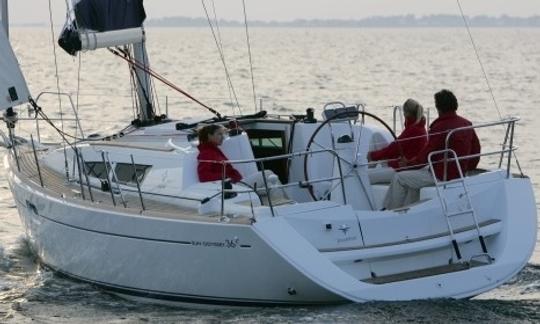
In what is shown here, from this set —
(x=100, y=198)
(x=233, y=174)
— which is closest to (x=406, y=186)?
(x=233, y=174)

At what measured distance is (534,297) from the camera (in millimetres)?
11578

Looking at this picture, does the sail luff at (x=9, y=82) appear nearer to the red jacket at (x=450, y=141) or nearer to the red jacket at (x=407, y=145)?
the red jacket at (x=407, y=145)

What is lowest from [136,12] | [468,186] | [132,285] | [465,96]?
[465,96]

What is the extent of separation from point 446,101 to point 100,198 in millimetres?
3341

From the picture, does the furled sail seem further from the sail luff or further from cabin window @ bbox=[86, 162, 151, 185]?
cabin window @ bbox=[86, 162, 151, 185]

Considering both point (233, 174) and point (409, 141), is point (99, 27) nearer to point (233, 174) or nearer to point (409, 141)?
point (233, 174)

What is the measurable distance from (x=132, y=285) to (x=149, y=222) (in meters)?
0.87

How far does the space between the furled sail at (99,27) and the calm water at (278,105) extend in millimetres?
2387

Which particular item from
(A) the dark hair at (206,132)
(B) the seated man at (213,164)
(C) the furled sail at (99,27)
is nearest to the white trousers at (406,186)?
(B) the seated man at (213,164)

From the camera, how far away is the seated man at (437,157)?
11.2 m

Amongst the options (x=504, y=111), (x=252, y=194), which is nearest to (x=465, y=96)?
(x=504, y=111)

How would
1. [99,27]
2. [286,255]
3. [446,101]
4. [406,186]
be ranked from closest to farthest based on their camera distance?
[286,255], [406,186], [446,101], [99,27]

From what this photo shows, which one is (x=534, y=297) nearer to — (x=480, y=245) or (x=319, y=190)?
(x=480, y=245)

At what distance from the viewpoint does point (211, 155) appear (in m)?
11.3
